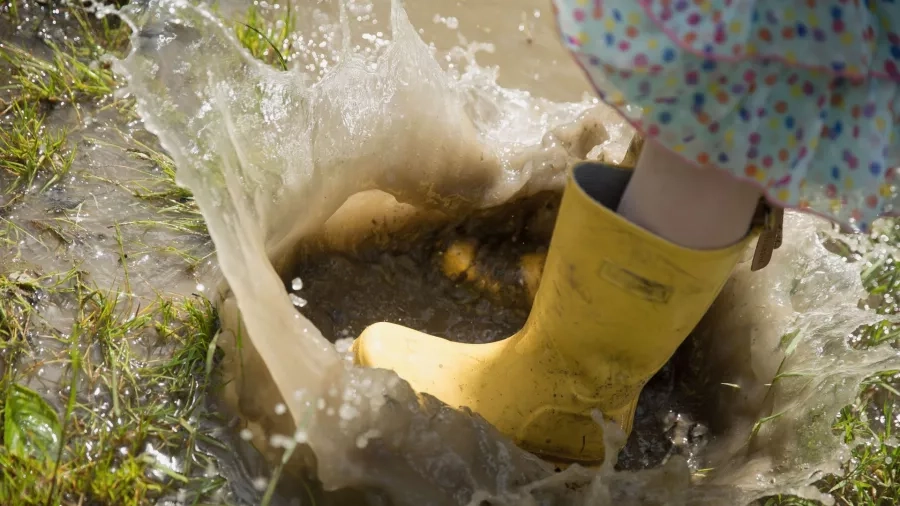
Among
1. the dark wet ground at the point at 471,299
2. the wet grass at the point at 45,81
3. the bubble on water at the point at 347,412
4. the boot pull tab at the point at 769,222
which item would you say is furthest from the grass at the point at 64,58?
the boot pull tab at the point at 769,222

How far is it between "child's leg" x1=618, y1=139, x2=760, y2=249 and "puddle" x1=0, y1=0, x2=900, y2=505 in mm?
412

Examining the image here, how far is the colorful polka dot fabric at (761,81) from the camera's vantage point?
78 centimetres

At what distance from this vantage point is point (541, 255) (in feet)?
5.57

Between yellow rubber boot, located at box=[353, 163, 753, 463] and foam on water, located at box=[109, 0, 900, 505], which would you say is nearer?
yellow rubber boot, located at box=[353, 163, 753, 463]

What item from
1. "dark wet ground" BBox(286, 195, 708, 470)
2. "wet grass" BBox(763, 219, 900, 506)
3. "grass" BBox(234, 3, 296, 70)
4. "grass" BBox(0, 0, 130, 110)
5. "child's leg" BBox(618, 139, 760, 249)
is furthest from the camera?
"grass" BBox(234, 3, 296, 70)

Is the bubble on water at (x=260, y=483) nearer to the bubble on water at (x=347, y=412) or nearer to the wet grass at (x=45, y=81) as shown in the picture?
the bubble on water at (x=347, y=412)

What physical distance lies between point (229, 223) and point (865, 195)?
81cm

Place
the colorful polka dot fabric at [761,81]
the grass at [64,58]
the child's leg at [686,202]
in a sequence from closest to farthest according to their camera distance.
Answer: the colorful polka dot fabric at [761,81] < the child's leg at [686,202] < the grass at [64,58]

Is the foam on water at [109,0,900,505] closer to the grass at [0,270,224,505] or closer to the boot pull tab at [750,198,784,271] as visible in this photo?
the grass at [0,270,224,505]

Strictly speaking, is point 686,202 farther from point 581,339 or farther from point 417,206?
point 417,206

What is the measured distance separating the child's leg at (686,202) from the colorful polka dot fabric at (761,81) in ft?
0.20

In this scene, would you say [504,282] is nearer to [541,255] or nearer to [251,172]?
[541,255]

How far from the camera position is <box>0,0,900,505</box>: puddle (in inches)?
47.1

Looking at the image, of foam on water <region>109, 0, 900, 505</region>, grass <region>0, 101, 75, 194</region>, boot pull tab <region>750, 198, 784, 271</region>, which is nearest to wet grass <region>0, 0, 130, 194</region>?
grass <region>0, 101, 75, 194</region>
